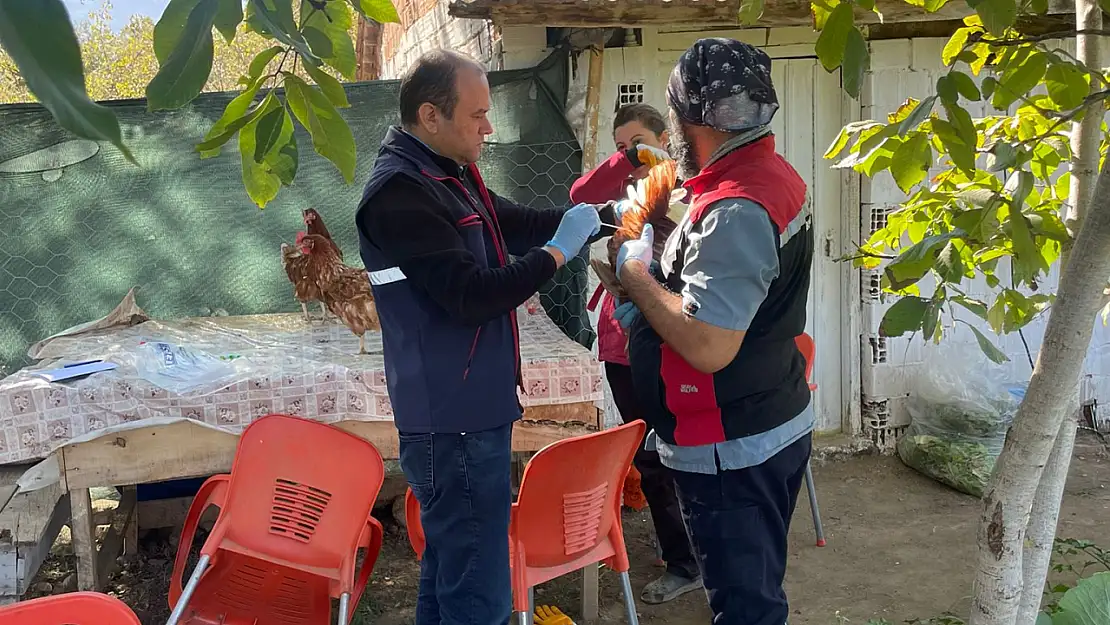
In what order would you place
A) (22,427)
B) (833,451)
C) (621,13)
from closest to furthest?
1. (22,427)
2. (621,13)
3. (833,451)

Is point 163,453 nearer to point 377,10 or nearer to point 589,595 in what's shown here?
point 589,595

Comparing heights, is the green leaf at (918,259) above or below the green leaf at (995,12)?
below

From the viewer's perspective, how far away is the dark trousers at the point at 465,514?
1.88 m

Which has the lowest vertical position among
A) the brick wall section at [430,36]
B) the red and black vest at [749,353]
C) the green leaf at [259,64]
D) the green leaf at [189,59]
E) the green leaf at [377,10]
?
the red and black vest at [749,353]

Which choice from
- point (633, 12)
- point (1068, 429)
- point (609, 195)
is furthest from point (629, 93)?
point (1068, 429)

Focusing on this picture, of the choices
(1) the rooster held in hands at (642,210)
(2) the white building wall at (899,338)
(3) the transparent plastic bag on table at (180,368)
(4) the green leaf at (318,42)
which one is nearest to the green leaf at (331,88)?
(4) the green leaf at (318,42)

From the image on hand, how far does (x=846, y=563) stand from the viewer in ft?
12.0

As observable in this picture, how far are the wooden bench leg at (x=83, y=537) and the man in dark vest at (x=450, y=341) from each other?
5.01ft

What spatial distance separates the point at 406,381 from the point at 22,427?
5.40ft

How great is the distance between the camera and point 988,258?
2.23 metres

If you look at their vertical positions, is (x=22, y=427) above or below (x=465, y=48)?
below

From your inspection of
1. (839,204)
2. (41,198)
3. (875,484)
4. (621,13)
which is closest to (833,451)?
(875,484)

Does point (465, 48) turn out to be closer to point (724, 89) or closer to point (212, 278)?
point (212, 278)

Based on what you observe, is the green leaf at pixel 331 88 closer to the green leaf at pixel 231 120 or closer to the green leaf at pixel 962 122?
the green leaf at pixel 231 120
